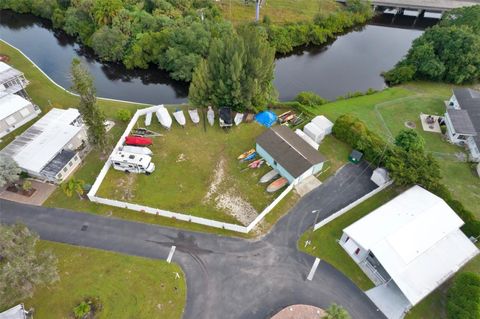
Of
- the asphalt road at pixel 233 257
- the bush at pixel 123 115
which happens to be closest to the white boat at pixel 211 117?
the bush at pixel 123 115

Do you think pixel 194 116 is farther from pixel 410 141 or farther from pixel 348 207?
pixel 410 141

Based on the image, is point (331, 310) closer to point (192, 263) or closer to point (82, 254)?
point (192, 263)

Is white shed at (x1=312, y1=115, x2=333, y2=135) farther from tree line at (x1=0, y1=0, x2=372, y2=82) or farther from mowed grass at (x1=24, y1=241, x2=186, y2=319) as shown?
mowed grass at (x1=24, y1=241, x2=186, y2=319)

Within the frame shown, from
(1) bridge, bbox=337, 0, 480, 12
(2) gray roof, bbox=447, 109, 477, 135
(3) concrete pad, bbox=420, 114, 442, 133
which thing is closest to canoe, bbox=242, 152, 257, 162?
(3) concrete pad, bbox=420, 114, 442, 133

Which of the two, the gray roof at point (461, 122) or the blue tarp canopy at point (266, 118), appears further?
the blue tarp canopy at point (266, 118)

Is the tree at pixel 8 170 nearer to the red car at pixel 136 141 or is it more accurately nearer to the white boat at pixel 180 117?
the red car at pixel 136 141

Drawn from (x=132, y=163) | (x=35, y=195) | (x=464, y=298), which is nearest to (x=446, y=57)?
(x=464, y=298)
